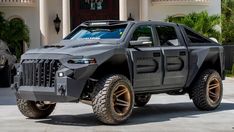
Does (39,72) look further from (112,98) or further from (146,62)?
(146,62)

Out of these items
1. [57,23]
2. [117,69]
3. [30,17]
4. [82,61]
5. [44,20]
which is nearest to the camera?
[82,61]

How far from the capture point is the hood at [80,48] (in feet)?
31.3

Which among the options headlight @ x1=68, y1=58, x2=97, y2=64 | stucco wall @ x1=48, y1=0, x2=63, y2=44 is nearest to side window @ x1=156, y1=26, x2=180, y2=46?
headlight @ x1=68, y1=58, x2=97, y2=64

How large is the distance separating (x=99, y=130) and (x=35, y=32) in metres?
21.4

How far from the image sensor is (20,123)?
392 inches

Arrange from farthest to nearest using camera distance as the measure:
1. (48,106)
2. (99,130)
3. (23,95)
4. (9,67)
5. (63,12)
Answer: (63,12)
(9,67)
(48,106)
(23,95)
(99,130)

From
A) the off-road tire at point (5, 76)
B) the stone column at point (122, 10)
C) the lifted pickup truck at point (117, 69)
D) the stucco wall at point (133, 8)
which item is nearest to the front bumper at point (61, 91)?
the lifted pickup truck at point (117, 69)

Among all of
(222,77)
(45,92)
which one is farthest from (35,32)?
(45,92)

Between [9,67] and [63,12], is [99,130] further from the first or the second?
[63,12]

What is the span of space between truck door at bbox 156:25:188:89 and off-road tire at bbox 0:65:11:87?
8099 mm

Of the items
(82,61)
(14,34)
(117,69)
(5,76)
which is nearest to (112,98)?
(117,69)

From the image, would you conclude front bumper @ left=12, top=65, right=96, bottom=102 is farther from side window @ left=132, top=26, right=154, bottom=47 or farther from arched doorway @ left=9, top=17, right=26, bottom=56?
arched doorway @ left=9, top=17, right=26, bottom=56

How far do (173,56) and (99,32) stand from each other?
140 centimetres

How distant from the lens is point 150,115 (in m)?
11.3
